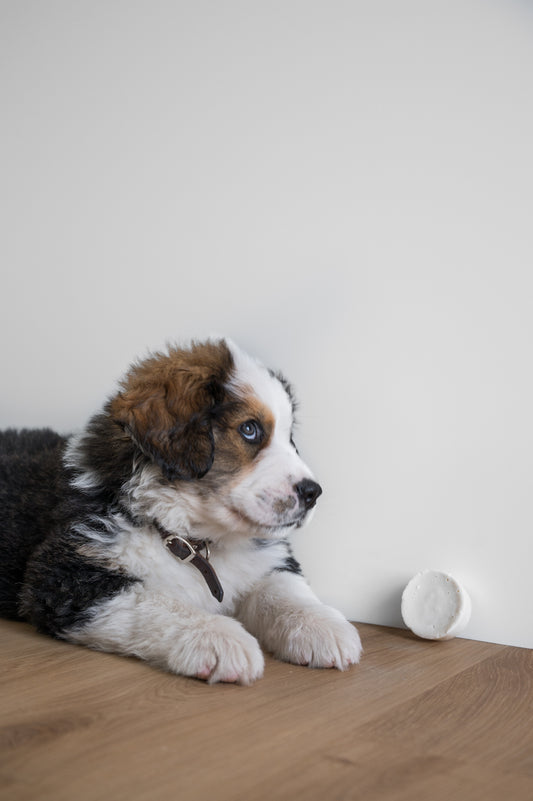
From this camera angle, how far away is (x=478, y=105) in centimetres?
221

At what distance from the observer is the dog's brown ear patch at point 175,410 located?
75.1 inches

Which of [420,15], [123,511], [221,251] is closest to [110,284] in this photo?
[221,251]

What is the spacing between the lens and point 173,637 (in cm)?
176

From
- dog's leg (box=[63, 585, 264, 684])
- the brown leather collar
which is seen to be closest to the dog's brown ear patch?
the brown leather collar

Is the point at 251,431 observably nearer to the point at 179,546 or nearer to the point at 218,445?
the point at 218,445

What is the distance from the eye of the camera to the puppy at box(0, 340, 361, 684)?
1.88 m

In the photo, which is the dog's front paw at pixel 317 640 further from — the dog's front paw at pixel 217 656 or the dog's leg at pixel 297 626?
the dog's front paw at pixel 217 656

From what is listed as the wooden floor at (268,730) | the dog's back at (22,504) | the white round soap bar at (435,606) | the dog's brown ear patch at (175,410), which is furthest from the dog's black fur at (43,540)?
the white round soap bar at (435,606)

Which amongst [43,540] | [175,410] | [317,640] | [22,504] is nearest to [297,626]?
[317,640]

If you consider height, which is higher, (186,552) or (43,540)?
(186,552)

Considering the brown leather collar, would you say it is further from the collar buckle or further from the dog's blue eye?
the dog's blue eye

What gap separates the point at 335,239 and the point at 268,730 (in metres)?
1.55

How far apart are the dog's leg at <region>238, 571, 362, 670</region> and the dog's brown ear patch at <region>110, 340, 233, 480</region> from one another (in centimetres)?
44

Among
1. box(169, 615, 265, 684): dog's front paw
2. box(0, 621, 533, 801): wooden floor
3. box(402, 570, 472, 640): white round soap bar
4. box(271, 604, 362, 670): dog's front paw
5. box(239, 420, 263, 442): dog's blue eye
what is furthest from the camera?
box(402, 570, 472, 640): white round soap bar
